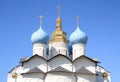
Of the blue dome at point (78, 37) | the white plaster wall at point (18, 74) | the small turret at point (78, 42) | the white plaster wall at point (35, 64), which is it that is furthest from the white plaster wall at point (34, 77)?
the blue dome at point (78, 37)

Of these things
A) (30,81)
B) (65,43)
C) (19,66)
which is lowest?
(30,81)

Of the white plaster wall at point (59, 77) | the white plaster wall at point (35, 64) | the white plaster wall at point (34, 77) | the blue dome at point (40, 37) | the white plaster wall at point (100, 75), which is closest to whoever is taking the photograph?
the white plaster wall at point (59, 77)

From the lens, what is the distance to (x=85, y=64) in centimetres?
2623

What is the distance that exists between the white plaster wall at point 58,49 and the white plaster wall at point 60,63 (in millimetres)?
1855

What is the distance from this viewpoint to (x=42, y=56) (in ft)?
88.5

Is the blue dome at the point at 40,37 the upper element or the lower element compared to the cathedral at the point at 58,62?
upper

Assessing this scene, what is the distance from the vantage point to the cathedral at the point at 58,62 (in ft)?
81.0

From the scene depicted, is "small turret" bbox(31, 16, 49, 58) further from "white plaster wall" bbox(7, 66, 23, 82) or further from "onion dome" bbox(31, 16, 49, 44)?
"white plaster wall" bbox(7, 66, 23, 82)

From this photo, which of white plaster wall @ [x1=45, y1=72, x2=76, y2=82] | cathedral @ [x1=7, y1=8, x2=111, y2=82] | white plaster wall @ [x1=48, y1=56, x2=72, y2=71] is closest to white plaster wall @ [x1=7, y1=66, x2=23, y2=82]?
cathedral @ [x1=7, y1=8, x2=111, y2=82]

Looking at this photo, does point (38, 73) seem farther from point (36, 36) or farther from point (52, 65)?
point (36, 36)

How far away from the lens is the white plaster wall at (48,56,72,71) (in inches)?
1009

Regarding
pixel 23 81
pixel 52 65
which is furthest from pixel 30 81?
pixel 52 65

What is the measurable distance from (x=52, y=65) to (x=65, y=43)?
323 cm

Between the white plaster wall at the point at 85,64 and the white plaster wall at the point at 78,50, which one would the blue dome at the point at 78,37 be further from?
the white plaster wall at the point at 85,64
